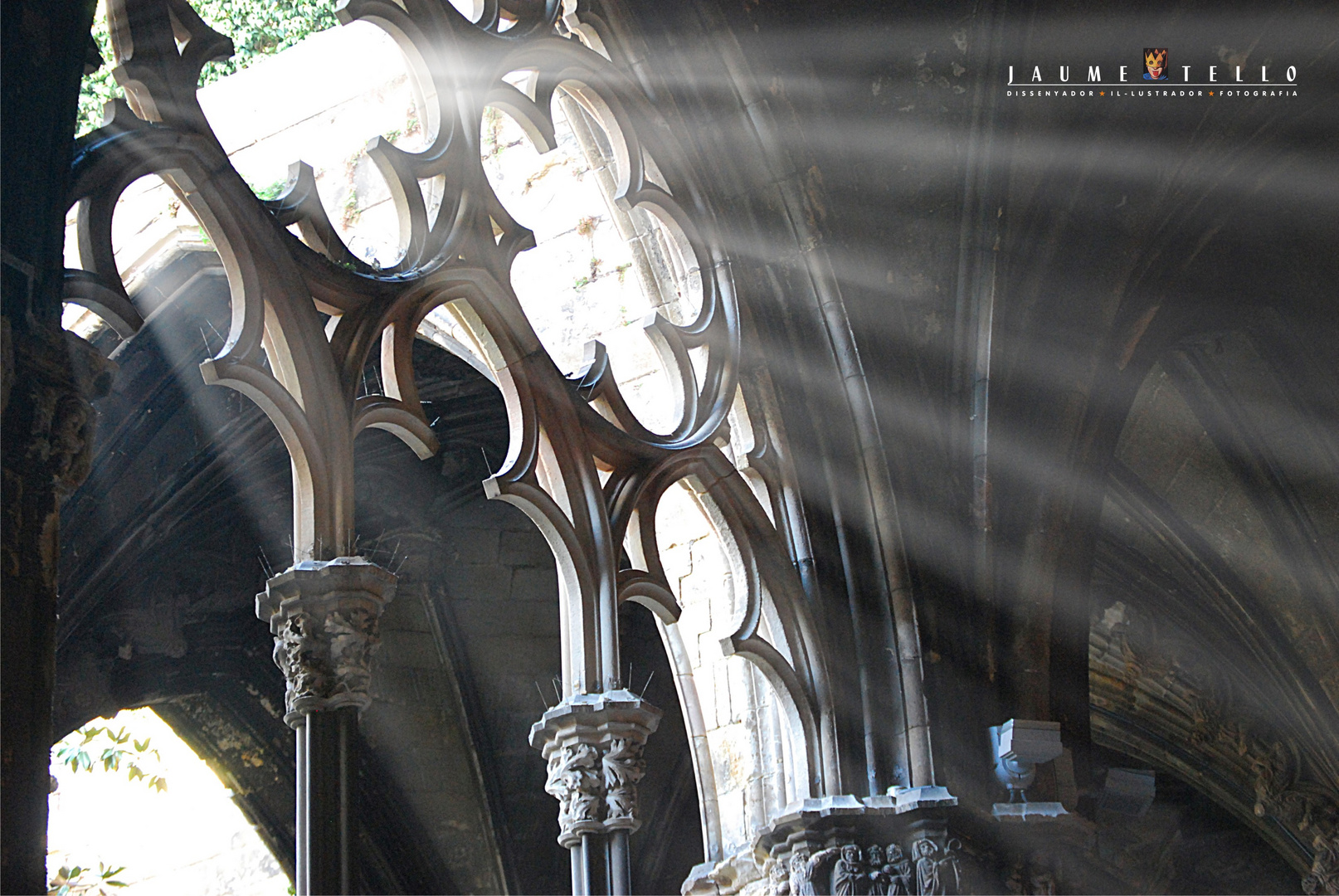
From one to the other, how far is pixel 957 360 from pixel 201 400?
375 centimetres

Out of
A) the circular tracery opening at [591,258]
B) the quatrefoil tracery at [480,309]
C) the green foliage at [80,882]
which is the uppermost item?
the circular tracery opening at [591,258]

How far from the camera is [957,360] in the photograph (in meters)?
5.55

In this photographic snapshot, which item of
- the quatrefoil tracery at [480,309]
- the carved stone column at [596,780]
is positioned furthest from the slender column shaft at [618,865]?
the quatrefoil tracery at [480,309]

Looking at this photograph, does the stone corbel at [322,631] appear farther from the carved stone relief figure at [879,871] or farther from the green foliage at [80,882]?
the green foliage at [80,882]

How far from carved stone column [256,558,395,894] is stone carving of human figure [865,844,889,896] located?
1.74 meters

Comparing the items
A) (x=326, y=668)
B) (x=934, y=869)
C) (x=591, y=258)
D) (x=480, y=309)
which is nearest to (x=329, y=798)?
(x=326, y=668)

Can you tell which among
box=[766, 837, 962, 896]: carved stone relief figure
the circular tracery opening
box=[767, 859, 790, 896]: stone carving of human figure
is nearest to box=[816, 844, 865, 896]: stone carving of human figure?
box=[766, 837, 962, 896]: carved stone relief figure

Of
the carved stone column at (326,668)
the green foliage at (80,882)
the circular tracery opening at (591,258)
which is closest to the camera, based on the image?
the carved stone column at (326,668)

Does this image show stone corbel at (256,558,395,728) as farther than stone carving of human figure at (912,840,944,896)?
No

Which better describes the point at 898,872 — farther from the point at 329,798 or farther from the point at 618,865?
the point at 329,798

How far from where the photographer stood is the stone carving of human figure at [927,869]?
480 centimetres

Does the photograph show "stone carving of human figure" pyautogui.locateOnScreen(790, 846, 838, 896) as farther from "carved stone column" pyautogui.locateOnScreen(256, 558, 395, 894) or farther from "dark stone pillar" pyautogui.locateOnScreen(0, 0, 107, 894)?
"dark stone pillar" pyautogui.locateOnScreen(0, 0, 107, 894)

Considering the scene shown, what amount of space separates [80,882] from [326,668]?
7746 millimetres

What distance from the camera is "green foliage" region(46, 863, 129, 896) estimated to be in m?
8.35
